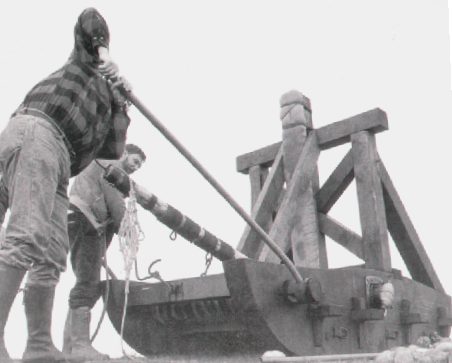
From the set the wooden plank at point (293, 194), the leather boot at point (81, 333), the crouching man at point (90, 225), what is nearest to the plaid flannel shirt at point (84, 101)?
the crouching man at point (90, 225)

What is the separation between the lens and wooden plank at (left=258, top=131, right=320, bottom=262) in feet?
16.1

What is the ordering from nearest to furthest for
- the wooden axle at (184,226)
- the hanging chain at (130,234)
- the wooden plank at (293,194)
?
the hanging chain at (130,234), the wooden axle at (184,226), the wooden plank at (293,194)

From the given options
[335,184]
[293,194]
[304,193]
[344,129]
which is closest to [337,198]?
[335,184]

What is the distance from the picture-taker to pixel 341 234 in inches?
205

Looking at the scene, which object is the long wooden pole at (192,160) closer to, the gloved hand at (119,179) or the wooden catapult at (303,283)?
the wooden catapult at (303,283)

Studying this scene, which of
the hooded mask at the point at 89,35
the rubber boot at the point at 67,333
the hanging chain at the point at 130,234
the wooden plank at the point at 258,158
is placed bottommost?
the rubber boot at the point at 67,333

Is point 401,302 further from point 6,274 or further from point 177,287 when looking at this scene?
point 6,274

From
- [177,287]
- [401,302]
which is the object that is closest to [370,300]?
[401,302]

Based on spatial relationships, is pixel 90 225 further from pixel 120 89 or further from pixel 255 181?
pixel 255 181

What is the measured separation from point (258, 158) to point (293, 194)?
40.0 inches

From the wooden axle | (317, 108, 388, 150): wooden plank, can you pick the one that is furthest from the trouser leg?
(317, 108, 388, 150): wooden plank

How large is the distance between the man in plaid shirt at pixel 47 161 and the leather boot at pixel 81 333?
1.32 m

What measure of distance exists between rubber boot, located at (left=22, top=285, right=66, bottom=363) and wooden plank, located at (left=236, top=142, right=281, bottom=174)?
3.31 meters

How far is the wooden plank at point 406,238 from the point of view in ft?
16.7
